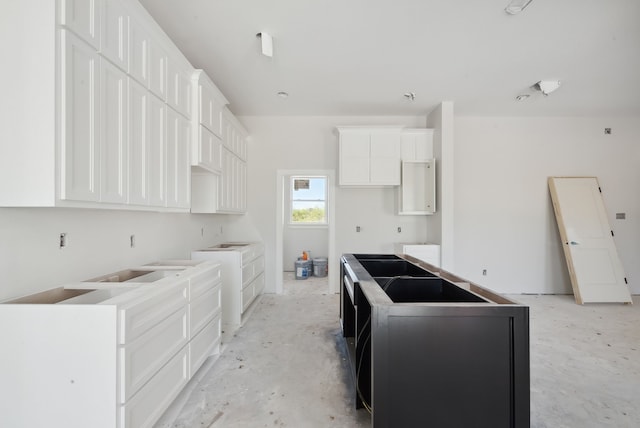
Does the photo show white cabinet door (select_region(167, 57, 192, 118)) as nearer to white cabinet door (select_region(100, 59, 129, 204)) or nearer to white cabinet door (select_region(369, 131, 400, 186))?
white cabinet door (select_region(100, 59, 129, 204))

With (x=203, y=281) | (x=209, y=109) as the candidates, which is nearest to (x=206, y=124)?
(x=209, y=109)

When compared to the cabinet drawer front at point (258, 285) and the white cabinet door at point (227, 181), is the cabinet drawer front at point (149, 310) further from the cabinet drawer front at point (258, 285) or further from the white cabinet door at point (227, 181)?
the cabinet drawer front at point (258, 285)

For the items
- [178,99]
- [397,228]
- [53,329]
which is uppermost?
[178,99]

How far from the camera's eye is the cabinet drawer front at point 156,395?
1351 mm

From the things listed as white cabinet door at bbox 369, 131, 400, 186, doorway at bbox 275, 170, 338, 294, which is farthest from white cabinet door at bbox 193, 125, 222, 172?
doorway at bbox 275, 170, 338, 294

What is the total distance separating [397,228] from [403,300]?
8.80 feet

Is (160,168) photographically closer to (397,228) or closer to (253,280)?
(253,280)

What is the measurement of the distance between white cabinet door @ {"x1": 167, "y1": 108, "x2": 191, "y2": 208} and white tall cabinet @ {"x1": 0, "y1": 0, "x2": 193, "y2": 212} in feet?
0.77

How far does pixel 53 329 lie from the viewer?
124 centimetres

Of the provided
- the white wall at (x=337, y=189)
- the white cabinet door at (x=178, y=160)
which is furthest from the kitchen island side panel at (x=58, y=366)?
the white wall at (x=337, y=189)

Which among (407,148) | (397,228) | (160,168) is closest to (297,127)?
(407,148)

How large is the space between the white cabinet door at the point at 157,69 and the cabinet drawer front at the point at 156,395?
1.87m

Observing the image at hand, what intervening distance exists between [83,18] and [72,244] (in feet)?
4.14

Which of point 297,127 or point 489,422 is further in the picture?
point 297,127
